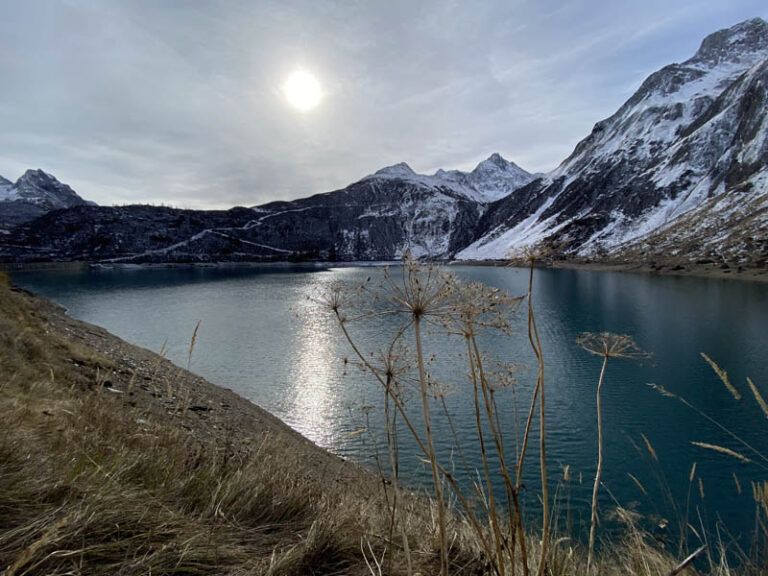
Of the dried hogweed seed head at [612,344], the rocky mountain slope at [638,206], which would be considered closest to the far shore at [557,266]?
the dried hogweed seed head at [612,344]

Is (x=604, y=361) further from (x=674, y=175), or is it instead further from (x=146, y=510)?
(x=674, y=175)

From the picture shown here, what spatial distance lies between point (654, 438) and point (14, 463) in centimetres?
1626

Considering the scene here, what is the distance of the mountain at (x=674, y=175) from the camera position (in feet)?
279

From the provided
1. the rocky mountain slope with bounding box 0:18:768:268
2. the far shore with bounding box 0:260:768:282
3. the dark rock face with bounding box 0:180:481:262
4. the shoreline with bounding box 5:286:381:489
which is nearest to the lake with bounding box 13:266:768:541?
the shoreline with bounding box 5:286:381:489

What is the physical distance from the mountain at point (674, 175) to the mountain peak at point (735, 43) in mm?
489

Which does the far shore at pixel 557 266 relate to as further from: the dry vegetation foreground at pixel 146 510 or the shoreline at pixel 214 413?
the shoreline at pixel 214 413

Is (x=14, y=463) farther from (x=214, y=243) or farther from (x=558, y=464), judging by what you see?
(x=214, y=243)

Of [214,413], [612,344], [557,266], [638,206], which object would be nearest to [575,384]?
[214,413]

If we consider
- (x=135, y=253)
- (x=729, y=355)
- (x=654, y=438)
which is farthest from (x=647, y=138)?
(x=135, y=253)

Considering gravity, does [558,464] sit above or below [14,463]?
below

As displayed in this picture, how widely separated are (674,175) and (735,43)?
131m

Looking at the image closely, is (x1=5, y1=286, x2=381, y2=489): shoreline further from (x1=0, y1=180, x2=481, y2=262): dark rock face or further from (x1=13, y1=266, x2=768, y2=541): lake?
(x1=0, y1=180, x2=481, y2=262): dark rock face

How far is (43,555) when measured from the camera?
1.61m

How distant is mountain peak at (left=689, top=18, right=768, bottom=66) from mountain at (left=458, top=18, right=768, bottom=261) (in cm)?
49
